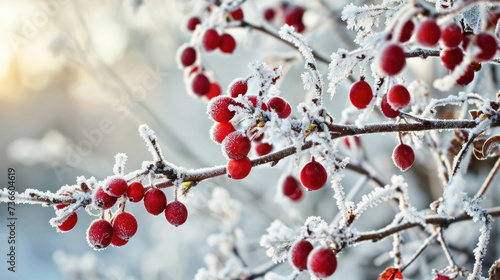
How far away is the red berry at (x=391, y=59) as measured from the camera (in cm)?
73

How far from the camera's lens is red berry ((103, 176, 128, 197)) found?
3.03ft

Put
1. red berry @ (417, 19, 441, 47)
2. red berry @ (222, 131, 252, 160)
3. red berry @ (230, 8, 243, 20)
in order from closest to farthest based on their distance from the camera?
red berry @ (417, 19, 441, 47) → red berry @ (222, 131, 252, 160) → red berry @ (230, 8, 243, 20)

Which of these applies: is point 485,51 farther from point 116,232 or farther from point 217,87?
point 217,87

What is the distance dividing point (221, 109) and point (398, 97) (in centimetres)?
42

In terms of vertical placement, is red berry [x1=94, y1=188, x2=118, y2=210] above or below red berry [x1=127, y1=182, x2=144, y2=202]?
below

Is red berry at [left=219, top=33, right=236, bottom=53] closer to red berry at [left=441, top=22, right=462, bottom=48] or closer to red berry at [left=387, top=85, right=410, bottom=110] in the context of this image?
red berry at [left=387, top=85, right=410, bottom=110]

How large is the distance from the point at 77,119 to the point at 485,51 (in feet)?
31.0

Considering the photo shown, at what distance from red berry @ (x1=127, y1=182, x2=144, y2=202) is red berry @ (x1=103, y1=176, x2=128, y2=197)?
0.12ft

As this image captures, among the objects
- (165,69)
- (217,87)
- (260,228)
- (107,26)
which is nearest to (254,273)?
(217,87)

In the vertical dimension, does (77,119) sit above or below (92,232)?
above

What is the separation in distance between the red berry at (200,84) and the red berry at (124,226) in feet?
2.59

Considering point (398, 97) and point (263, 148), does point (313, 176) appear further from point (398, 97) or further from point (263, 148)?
point (263, 148)

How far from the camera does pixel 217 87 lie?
1914mm

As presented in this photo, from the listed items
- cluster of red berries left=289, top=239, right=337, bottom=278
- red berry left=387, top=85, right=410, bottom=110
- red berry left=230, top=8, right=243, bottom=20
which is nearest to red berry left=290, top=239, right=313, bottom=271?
cluster of red berries left=289, top=239, right=337, bottom=278
